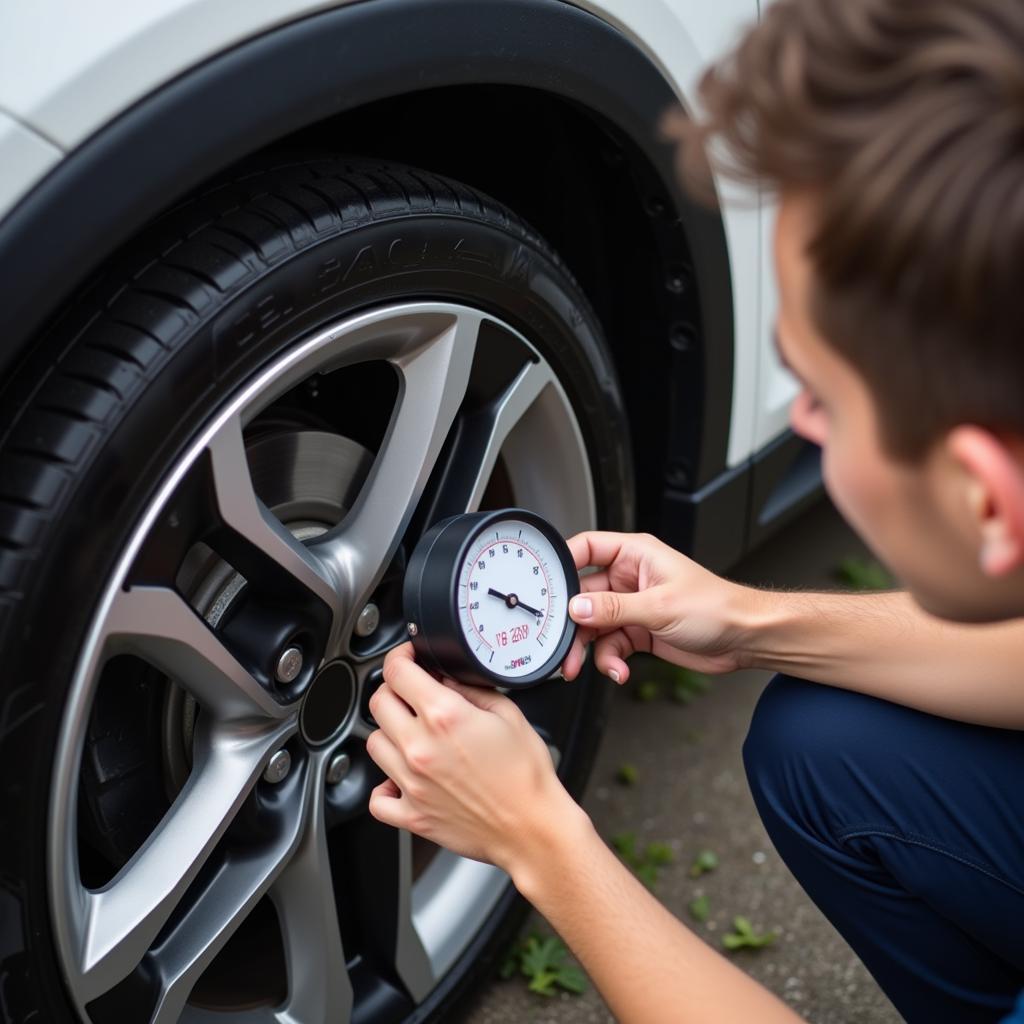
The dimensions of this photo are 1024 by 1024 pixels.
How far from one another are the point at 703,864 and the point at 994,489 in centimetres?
139

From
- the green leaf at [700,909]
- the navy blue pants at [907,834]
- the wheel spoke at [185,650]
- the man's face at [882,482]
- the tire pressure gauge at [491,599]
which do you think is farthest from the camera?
the green leaf at [700,909]

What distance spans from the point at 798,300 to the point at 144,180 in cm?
54

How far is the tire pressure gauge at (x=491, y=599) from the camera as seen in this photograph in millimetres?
1284

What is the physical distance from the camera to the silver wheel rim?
119 centimetres

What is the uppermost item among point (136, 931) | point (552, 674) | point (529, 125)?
point (529, 125)

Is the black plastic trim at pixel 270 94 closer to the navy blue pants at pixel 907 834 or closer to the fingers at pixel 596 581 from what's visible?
the fingers at pixel 596 581

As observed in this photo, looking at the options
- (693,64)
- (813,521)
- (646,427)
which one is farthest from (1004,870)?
(813,521)

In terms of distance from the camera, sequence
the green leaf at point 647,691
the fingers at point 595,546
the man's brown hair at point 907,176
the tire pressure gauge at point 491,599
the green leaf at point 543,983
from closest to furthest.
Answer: the man's brown hair at point 907,176 → the tire pressure gauge at point 491,599 → the fingers at point 595,546 → the green leaf at point 543,983 → the green leaf at point 647,691

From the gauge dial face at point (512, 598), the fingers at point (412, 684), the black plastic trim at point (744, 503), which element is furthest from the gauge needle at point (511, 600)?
the black plastic trim at point (744, 503)

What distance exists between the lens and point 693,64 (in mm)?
1646

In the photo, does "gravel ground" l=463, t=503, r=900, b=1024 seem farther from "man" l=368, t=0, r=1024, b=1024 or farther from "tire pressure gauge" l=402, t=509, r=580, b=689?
"tire pressure gauge" l=402, t=509, r=580, b=689

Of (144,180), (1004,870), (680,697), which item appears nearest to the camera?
(144,180)

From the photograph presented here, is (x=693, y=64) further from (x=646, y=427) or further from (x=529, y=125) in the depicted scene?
(x=646, y=427)

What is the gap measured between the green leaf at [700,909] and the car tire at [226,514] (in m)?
0.42
